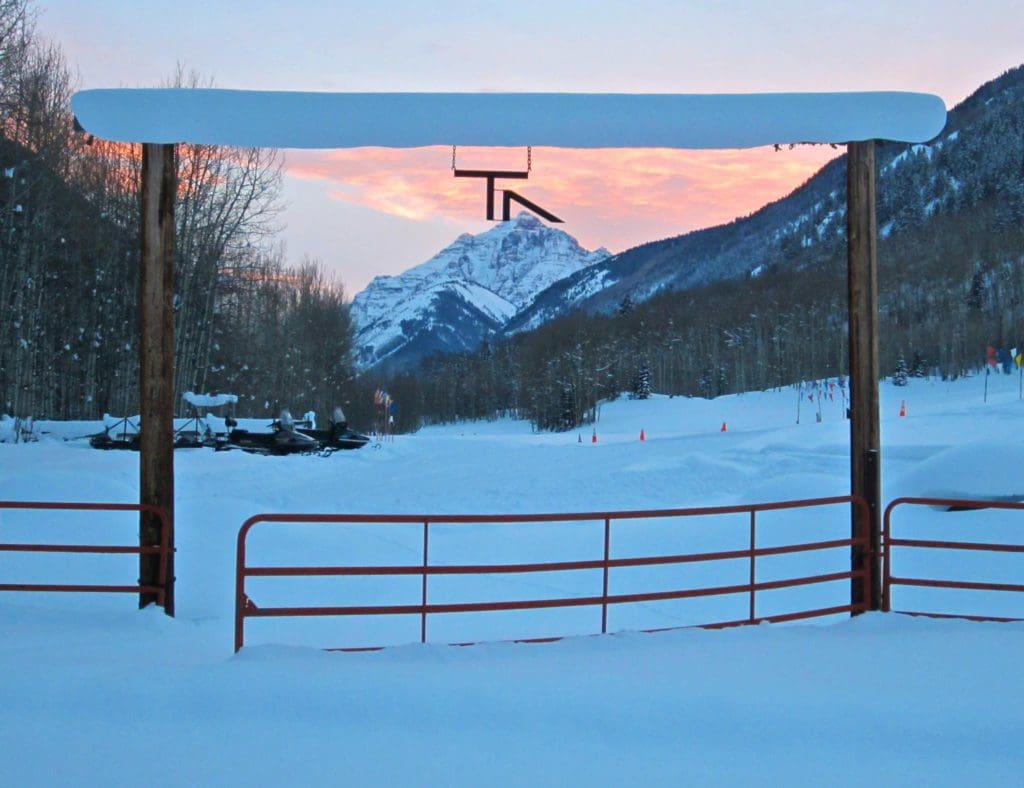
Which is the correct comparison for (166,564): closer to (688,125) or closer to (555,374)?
(688,125)

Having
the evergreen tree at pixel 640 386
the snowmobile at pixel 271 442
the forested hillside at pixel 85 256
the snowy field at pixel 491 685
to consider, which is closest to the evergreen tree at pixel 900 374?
the evergreen tree at pixel 640 386

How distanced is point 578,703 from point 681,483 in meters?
19.3

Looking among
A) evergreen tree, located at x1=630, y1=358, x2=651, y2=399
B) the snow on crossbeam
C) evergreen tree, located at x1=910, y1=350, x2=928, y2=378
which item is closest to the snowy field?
the snow on crossbeam

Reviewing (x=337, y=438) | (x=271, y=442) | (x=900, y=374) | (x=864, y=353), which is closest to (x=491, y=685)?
(x=864, y=353)

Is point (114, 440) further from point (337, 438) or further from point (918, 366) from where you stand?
point (918, 366)

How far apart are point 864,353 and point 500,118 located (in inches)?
148

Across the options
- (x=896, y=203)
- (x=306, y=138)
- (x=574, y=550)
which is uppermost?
(x=896, y=203)

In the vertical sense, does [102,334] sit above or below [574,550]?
above

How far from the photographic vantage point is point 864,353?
8.62m

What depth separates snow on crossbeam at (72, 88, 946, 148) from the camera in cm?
795

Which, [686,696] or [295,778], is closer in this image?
[295,778]

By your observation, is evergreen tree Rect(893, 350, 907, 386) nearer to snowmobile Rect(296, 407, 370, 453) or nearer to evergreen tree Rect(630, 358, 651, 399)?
evergreen tree Rect(630, 358, 651, 399)

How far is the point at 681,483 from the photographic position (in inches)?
986

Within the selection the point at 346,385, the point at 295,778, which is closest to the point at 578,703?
the point at 295,778
